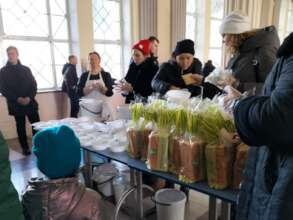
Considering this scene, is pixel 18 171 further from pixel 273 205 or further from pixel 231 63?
pixel 273 205

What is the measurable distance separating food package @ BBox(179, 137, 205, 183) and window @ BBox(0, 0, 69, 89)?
406cm

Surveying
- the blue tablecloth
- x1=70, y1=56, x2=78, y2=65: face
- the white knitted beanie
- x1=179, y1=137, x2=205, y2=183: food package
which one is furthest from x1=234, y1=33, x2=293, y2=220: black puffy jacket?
x1=70, y1=56, x2=78, y2=65: face

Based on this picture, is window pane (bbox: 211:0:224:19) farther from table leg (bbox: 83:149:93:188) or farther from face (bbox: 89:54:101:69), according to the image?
table leg (bbox: 83:149:93:188)

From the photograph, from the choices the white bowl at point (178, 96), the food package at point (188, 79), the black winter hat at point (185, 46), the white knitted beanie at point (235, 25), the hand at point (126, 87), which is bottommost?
the hand at point (126, 87)

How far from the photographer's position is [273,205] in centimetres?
73

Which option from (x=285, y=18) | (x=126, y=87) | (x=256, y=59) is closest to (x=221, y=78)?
(x=256, y=59)

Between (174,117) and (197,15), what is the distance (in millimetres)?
6639

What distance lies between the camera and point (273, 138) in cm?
70

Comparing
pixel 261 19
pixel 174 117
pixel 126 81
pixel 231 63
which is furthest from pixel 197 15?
pixel 174 117

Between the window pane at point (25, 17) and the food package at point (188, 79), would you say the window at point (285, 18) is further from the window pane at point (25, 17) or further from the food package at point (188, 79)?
the food package at point (188, 79)

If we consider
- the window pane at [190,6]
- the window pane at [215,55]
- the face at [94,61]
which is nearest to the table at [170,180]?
the face at [94,61]

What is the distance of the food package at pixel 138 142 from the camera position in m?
1.45

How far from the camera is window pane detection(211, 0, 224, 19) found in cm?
758

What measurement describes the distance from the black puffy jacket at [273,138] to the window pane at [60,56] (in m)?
4.60
